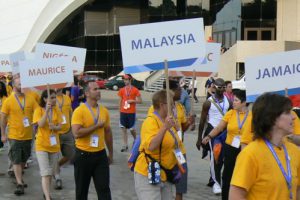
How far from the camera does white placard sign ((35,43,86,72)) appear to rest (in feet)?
34.8

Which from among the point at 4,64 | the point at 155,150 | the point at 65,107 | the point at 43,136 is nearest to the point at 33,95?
the point at 65,107

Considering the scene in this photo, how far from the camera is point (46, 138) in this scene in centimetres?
761

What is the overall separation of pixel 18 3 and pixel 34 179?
46064mm

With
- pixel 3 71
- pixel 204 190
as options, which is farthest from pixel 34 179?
→ pixel 3 71

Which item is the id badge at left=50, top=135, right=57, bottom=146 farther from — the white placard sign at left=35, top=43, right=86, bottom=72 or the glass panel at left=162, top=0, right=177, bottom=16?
the glass panel at left=162, top=0, right=177, bottom=16

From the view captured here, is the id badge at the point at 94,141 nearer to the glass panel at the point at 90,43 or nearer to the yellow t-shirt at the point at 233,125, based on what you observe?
the yellow t-shirt at the point at 233,125


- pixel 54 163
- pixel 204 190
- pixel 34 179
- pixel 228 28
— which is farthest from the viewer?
pixel 228 28

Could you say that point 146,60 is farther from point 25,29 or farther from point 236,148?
point 25,29

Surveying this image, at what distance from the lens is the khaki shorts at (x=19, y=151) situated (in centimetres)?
824

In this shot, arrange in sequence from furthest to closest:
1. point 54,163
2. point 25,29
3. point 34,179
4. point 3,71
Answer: point 25,29
point 3,71
point 34,179
point 54,163

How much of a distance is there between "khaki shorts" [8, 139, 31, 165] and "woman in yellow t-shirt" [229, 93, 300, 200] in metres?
5.38

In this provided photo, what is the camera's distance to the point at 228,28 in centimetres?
4050

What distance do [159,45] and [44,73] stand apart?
293 centimetres

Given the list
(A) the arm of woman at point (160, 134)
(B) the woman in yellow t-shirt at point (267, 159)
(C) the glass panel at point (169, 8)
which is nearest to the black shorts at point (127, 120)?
(A) the arm of woman at point (160, 134)
